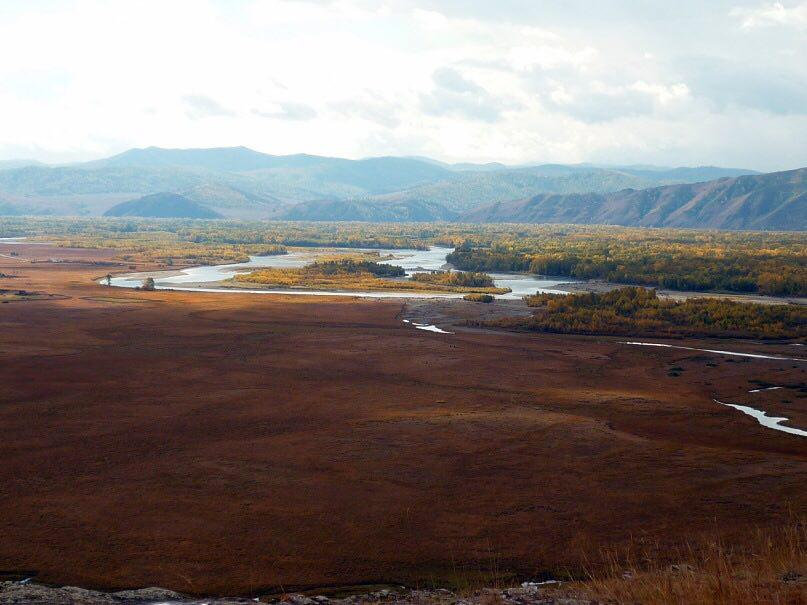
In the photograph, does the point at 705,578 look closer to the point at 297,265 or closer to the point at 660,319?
the point at 660,319

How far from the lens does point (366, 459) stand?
96.0ft

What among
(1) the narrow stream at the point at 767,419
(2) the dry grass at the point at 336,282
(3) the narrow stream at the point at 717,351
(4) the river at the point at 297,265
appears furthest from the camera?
(2) the dry grass at the point at 336,282

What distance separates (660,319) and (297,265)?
244ft

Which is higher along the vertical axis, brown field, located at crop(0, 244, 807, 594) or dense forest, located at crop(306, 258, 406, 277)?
dense forest, located at crop(306, 258, 406, 277)

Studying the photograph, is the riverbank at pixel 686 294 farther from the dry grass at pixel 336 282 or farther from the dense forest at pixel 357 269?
the dense forest at pixel 357 269

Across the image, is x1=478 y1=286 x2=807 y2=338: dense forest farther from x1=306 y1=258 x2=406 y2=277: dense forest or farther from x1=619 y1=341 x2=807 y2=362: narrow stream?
x1=306 y1=258 x2=406 y2=277: dense forest

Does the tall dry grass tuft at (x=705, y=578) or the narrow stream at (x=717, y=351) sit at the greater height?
the tall dry grass tuft at (x=705, y=578)

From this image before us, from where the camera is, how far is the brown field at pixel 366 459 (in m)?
21.9

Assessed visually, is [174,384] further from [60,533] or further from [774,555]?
[774,555]

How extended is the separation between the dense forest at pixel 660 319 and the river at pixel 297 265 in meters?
17.8

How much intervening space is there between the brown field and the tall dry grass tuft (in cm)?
141

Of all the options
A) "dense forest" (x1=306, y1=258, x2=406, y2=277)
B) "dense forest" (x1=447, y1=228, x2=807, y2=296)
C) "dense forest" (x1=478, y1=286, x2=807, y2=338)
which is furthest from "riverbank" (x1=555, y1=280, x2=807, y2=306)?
"dense forest" (x1=306, y1=258, x2=406, y2=277)

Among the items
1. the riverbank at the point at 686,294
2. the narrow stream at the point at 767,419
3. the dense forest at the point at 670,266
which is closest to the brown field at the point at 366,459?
the narrow stream at the point at 767,419

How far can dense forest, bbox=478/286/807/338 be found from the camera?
2389 inches
